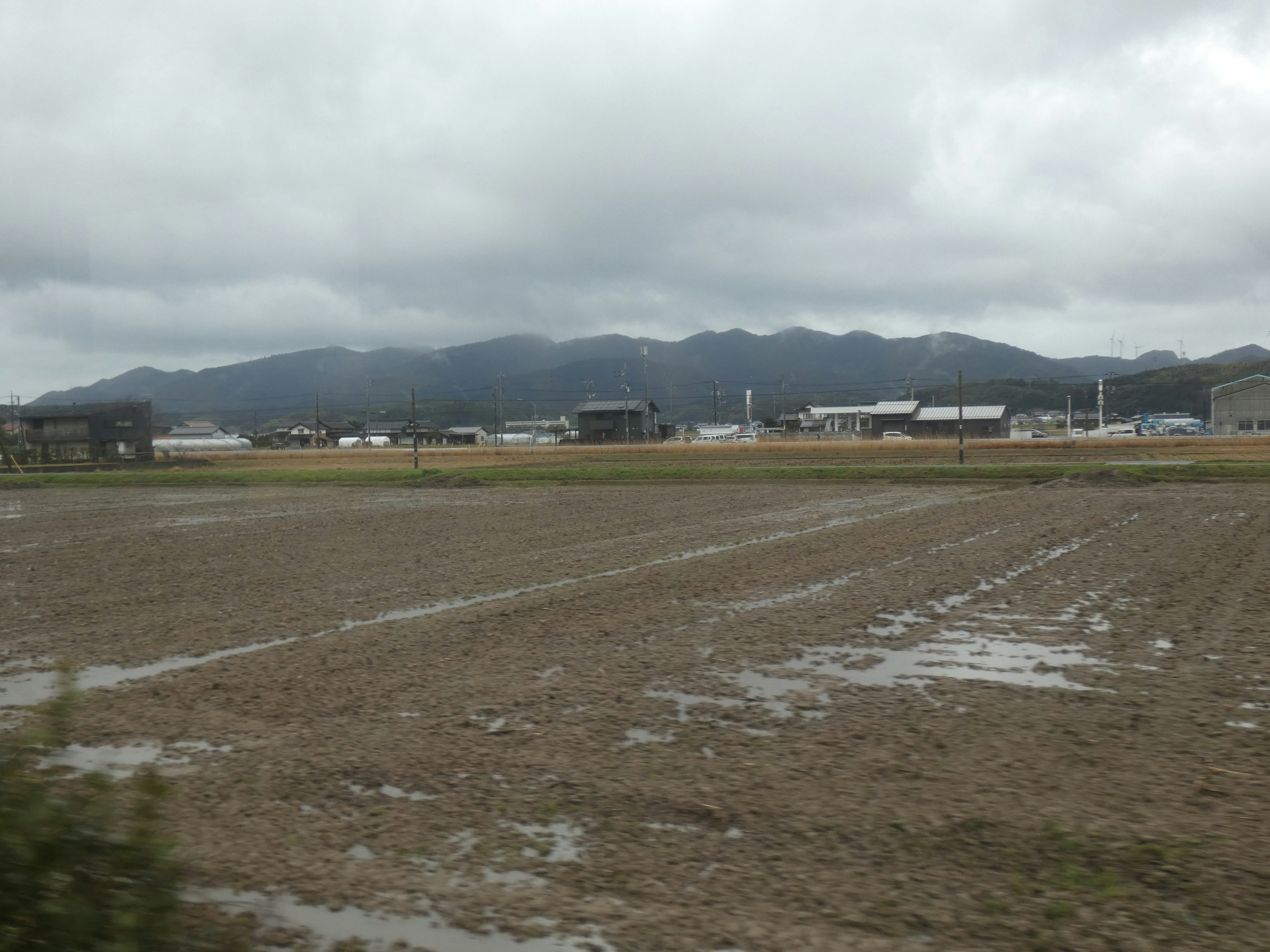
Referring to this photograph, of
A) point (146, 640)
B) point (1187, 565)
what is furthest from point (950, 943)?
point (1187, 565)

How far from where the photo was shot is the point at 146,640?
385 inches

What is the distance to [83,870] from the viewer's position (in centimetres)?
328

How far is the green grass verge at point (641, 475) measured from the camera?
3488cm

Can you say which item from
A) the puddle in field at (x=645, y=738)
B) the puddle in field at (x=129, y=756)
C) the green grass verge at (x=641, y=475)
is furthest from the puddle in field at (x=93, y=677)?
the green grass verge at (x=641, y=475)

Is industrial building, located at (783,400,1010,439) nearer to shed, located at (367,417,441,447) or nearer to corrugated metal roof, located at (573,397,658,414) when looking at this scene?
corrugated metal roof, located at (573,397,658,414)

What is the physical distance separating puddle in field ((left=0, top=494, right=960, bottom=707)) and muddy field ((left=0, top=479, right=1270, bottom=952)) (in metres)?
0.06

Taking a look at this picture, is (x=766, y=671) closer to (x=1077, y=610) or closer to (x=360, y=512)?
(x=1077, y=610)

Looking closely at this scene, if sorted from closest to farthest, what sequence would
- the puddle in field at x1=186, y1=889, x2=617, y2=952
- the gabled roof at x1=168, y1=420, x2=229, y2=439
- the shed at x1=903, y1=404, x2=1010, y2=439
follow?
the puddle in field at x1=186, y1=889, x2=617, y2=952 < the shed at x1=903, y1=404, x2=1010, y2=439 < the gabled roof at x1=168, y1=420, x2=229, y2=439

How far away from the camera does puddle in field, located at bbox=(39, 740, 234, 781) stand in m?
5.89

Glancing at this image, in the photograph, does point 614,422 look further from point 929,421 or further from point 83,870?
point 83,870

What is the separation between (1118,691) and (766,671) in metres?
2.66

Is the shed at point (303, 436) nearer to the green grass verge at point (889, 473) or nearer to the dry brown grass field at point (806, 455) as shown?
the dry brown grass field at point (806, 455)

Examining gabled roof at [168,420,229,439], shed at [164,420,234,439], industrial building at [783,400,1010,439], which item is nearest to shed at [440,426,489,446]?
shed at [164,420,234,439]

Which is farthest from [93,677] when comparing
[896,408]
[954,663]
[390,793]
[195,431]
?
[195,431]
